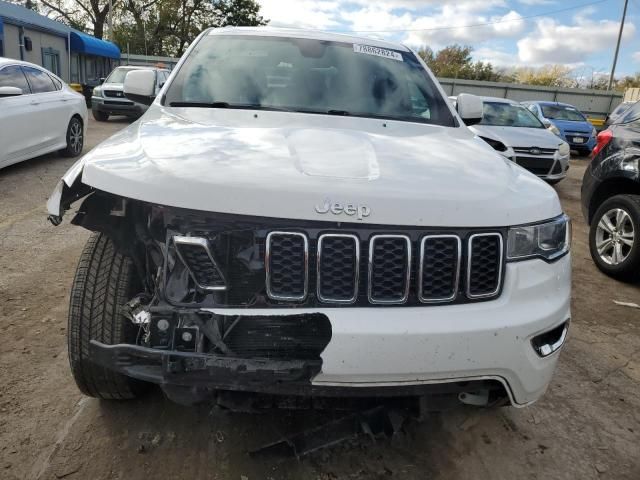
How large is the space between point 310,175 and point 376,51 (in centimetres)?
200

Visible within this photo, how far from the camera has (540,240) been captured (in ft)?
6.58

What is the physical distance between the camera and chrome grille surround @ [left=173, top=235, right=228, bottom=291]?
5.80 feet

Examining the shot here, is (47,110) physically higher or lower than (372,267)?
higher

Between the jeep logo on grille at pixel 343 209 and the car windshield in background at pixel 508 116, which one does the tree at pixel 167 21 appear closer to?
the car windshield in background at pixel 508 116

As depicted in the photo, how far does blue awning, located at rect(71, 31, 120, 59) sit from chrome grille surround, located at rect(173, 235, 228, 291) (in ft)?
77.0

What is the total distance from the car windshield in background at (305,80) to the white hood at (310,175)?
1.60 feet

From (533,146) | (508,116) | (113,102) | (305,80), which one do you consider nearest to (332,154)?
(305,80)

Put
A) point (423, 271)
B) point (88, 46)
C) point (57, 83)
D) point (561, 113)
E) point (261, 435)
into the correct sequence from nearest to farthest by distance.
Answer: point (423, 271), point (261, 435), point (57, 83), point (561, 113), point (88, 46)

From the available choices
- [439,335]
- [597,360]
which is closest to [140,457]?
[439,335]

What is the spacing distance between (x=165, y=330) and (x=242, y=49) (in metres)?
2.14

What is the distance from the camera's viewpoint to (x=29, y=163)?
816 centimetres

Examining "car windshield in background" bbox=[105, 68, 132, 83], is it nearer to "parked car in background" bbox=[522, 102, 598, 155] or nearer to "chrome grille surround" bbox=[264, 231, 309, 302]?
"parked car in background" bbox=[522, 102, 598, 155]

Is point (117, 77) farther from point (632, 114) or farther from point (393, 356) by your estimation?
point (393, 356)

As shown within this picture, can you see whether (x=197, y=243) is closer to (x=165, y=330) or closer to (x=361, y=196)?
(x=165, y=330)
